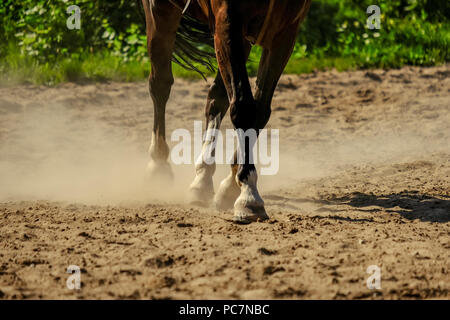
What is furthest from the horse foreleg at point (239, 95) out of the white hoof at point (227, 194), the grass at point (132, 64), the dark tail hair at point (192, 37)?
the grass at point (132, 64)

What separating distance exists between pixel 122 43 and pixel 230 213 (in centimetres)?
583

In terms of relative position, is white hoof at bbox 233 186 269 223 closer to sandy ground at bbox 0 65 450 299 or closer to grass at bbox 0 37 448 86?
sandy ground at bbox 0 65 450 299

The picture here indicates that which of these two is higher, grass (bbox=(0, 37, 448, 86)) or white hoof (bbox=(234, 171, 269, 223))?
grass (bbox=(0, 37, 448, 86))

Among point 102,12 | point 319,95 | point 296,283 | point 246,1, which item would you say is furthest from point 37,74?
point 296,283

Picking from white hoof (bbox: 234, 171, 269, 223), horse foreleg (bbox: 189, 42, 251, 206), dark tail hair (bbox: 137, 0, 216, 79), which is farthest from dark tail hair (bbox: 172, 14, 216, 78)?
white hoof (bbox: 234, 171, 269, 223)

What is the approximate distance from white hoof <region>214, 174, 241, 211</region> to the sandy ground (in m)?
0.17

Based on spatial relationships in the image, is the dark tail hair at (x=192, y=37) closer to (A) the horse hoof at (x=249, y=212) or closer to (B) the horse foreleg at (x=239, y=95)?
(B) the horse foreleg at (x=239, y=95)

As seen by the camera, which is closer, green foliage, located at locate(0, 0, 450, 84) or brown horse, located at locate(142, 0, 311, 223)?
brown horse, located at locate(142, 0, 311, 223)

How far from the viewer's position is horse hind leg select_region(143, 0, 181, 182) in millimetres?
5543

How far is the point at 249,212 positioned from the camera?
425 centimetres

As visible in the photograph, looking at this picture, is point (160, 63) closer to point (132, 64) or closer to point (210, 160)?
point (210, 160)

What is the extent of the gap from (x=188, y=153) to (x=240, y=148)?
7.28ft

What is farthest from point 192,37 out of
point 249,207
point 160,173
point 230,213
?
point 249,207

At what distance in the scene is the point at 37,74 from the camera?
28.8ft
